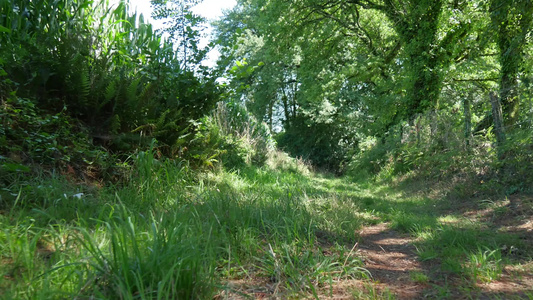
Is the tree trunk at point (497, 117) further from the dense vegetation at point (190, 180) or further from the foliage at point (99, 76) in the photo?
the foliage at point (99, 76)

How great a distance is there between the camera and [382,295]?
204 centimetres

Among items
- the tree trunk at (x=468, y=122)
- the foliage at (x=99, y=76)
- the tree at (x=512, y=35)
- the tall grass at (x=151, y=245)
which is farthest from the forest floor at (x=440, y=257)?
the foliage at (x=99, y=76)

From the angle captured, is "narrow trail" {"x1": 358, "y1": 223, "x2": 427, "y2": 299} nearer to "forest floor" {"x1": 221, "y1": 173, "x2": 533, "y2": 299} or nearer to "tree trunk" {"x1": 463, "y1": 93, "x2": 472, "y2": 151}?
"forest floor" {"x1": 221, "y1": 173, "x2": 533, "y2": 299}

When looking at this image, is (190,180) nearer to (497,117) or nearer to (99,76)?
(99,76)

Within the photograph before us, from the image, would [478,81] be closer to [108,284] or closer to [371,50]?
[371,50]

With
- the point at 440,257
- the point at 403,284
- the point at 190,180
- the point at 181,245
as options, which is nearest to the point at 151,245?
the point at 181,245

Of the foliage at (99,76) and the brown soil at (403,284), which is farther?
the foliage at (99,76)

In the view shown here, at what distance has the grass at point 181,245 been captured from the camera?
5.45ft

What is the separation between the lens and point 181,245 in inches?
76.2

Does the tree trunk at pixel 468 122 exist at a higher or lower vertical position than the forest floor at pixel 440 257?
higher

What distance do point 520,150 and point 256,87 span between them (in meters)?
23.9

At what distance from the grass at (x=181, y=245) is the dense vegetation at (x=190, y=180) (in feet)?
0.05

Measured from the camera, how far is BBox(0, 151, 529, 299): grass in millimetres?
1661

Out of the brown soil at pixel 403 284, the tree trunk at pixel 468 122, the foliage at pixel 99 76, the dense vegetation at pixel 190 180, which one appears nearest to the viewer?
the dense vegetation at pixel 190 180
